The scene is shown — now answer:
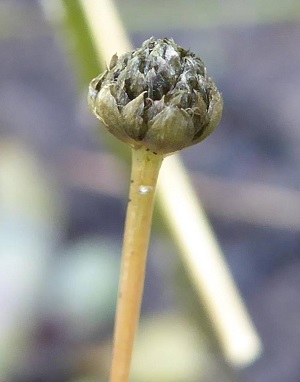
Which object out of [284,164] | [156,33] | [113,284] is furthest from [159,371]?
[156,33]

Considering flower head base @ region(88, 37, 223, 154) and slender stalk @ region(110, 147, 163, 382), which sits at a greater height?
flower head base @ region(88, 37, 223, 154)

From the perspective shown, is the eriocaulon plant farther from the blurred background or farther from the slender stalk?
the blurred background

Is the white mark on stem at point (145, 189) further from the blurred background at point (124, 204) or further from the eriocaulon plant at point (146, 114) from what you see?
the blurred background at point (124, 204)

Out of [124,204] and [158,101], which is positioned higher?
[124,204]

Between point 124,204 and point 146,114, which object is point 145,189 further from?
point 124,204

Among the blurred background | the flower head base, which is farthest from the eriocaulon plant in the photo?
the blurred background

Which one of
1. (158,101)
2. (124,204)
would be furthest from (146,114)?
(124,204)

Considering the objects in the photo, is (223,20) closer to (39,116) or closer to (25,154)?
(25,154)
